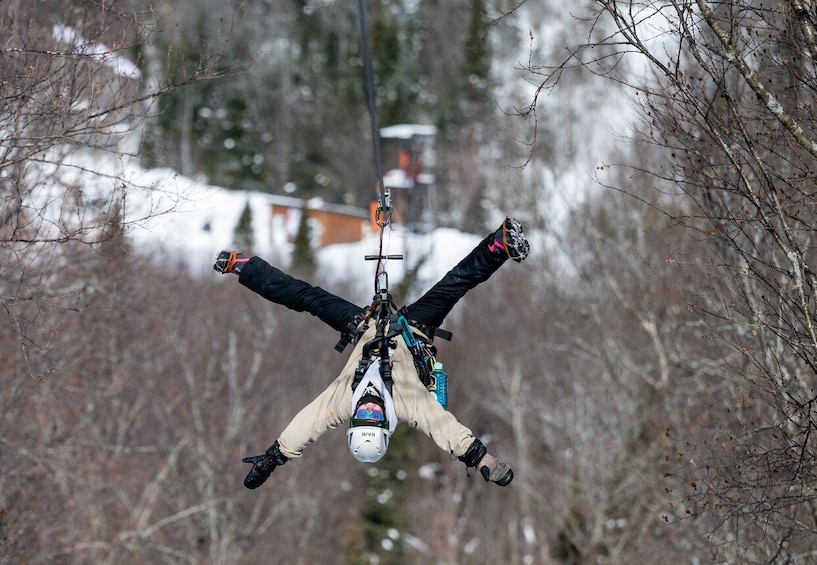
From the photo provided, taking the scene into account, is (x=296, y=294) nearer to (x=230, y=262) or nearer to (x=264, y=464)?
(x=230, y=262)

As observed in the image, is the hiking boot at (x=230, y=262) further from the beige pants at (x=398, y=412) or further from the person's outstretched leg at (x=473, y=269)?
the person's outstretched leg at (x=473, y=269)

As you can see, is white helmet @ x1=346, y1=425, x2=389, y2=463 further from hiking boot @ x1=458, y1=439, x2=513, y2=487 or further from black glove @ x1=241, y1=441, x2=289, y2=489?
black glove @ x1=241, y1=441, x2=289, y2=489

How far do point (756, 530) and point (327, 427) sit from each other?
6.43m

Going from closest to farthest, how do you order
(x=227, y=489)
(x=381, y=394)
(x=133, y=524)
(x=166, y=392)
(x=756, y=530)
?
(x=381, y=394)
(x=756, y=530)
(x=133, y=524)
(x=227, y=489)
(x=166, y=392)

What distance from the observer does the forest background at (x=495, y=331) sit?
28.5 ft

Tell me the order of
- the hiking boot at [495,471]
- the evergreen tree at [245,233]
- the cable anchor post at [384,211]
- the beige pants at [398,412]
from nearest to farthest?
the cable anchor post at [384,211]
the hiking boot at [495,471]
the beige pants at [398,412]
the evergreen tree at [245,233]

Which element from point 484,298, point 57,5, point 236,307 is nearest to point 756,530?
point 57,5

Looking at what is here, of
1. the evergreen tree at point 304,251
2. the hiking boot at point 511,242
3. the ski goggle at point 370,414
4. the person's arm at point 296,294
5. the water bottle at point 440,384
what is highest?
the evergreen tree at point 304,251

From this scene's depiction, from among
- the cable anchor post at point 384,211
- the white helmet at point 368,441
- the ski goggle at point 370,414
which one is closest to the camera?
the cable anchor post at point 384,211

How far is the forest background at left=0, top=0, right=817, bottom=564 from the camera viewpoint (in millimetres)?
8688

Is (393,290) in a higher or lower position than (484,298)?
lower

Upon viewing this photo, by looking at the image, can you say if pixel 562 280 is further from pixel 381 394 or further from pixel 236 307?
pixel 381 394

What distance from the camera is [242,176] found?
180 feet

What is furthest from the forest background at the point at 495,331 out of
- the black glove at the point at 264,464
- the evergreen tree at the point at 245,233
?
the evergreen tree at the point at 245,233
